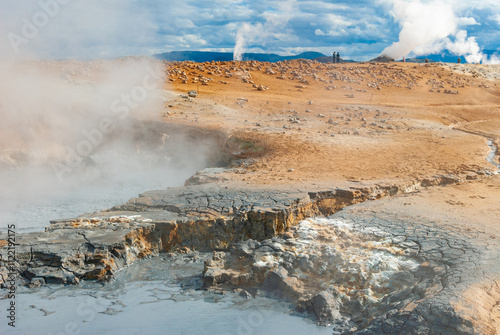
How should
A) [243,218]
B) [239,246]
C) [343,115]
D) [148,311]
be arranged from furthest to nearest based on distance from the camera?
[343,115]
[243,218]
[239,246]
[148,311]

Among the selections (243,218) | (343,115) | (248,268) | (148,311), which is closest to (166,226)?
(243,218)

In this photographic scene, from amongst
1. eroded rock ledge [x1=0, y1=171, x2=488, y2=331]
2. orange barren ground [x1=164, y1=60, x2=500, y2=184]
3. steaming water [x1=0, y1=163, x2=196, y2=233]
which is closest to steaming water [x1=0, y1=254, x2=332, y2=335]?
eroded rock ledge [x1=0, y1=171, x2=488, y2=331]

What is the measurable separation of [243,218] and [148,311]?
70.7 inches

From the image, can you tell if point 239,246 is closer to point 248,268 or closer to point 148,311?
point 248,268

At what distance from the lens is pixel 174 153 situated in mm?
10109

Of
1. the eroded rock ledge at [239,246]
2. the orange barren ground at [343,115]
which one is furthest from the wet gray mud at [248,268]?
the orange barren ground at [343,115]

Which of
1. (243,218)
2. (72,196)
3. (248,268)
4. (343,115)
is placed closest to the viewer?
(248,268)

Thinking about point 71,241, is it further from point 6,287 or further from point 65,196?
point 65,196

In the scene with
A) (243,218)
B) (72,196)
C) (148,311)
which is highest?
(243,218)

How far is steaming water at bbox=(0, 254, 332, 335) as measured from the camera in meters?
4.13

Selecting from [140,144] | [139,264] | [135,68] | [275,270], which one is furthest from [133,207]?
[135,68]

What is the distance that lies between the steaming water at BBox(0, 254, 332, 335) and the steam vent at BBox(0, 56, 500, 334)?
0.02 m

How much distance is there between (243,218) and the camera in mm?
5797

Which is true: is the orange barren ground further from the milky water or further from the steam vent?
the milky water
